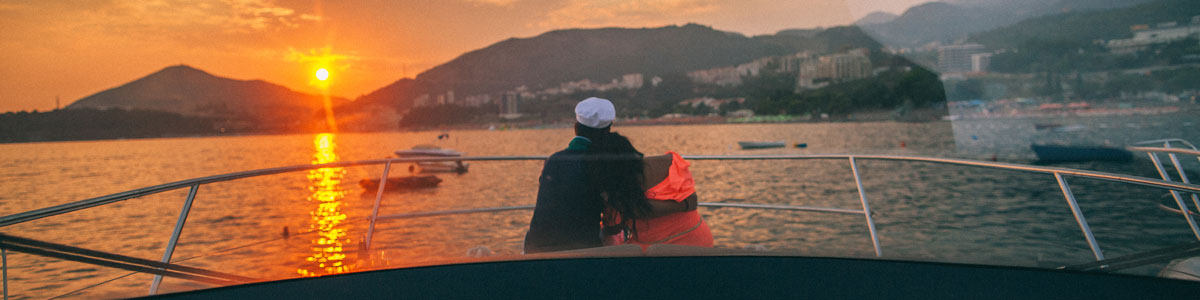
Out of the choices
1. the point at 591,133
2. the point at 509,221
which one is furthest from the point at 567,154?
the point at 509,221

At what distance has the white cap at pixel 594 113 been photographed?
186 centimetres

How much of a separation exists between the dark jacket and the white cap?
153mm

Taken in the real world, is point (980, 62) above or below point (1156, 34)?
below

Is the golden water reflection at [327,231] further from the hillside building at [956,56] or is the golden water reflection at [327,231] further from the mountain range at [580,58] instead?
the hillside building at [956,56]

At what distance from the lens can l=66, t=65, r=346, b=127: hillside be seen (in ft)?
133

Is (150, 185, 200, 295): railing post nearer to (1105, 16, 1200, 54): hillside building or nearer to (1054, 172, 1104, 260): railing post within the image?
(1054, 172, 1104, 260): railing post

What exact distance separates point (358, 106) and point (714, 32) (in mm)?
29562

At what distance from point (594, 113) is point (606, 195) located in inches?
9.5

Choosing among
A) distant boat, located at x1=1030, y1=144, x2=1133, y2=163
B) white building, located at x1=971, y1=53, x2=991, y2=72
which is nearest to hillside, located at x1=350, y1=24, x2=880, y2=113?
distant boat, located at x1=1030, y1=144, x2=1133, y2=163

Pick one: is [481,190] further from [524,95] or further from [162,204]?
[162,204]

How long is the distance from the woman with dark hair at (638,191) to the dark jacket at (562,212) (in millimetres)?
A: 63

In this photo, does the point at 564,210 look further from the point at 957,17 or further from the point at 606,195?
the point at 957,17

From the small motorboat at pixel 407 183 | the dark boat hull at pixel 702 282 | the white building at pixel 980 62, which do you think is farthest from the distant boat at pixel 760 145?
the dark boat hull at pixel 702 282

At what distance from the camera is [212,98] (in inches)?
1845
